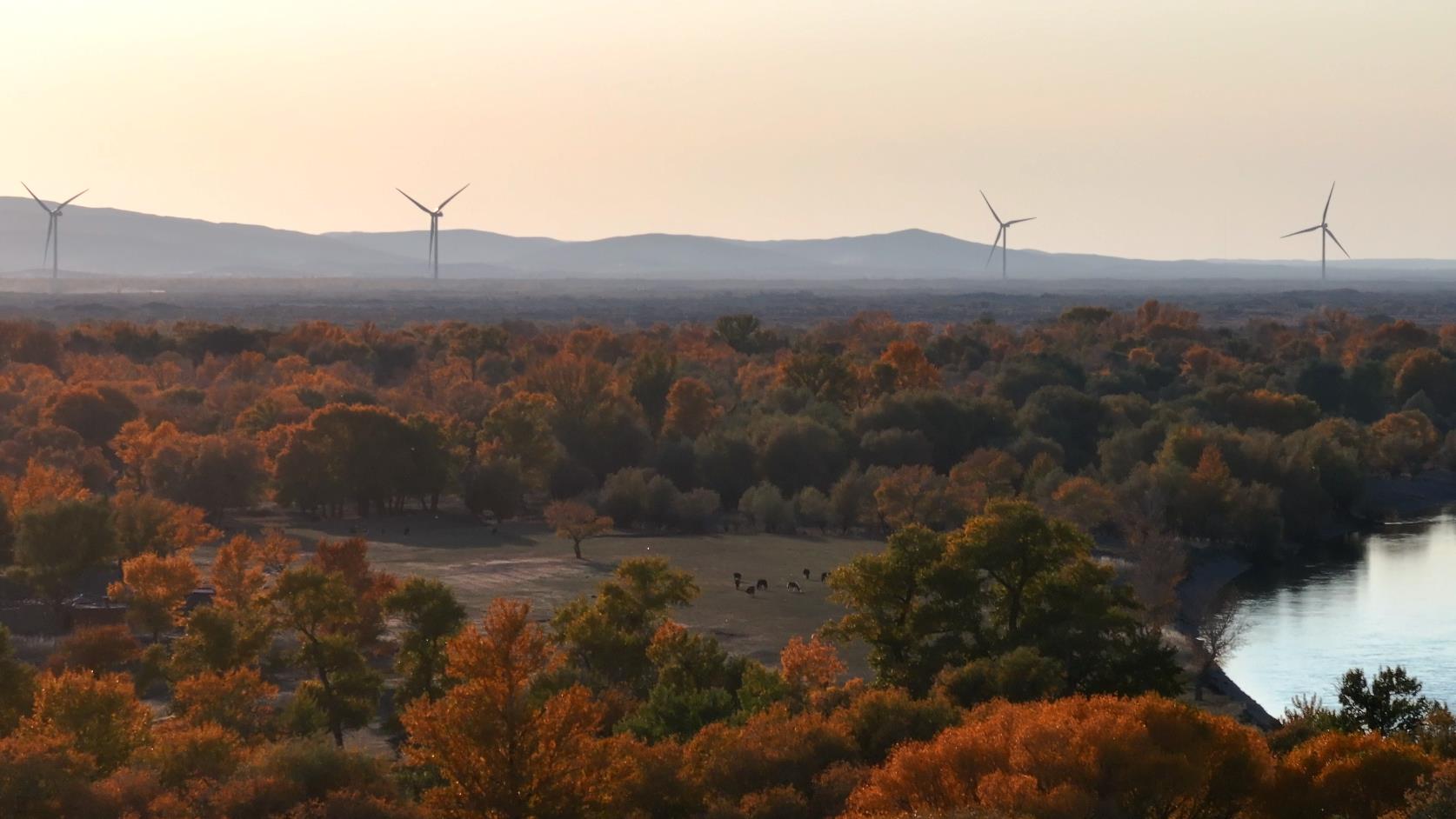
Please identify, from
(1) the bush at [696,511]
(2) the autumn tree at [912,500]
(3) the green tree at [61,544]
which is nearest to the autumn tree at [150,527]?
(3) the green tree at [61,544]

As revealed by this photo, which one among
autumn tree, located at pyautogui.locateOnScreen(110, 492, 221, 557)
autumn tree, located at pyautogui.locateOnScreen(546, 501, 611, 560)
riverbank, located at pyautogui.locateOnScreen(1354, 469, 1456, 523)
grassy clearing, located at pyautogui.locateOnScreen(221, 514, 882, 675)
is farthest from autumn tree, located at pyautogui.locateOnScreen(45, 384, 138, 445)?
riverbank, located at pyautogui.locateOnScreen(1354, 469, 1456, 523)

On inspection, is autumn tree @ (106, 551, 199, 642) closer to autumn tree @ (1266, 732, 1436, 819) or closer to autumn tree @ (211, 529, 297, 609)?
autumn tree @ (211, 529, 297, 609)

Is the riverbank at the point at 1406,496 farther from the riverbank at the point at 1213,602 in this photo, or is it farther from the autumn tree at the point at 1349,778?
Result: the autumn tree at the point at 1349,778

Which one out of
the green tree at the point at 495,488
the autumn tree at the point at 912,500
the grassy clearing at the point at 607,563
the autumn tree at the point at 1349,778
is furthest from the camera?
the green tree at the point at 495,488

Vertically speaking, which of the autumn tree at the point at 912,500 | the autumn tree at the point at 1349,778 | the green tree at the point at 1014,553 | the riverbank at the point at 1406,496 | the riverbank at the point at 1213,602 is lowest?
the riverbank at the point at 1213,602

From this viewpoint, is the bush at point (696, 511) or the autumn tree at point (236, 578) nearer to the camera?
the autumn tree at point (236, 578)

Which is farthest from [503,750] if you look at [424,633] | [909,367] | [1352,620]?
[909,367]

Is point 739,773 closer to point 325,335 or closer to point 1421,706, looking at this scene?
point 1421,706
